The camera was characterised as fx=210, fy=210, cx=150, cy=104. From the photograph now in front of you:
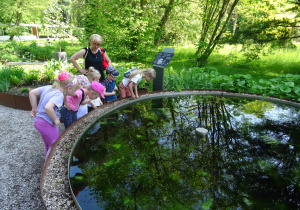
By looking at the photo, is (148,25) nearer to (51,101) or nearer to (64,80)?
(64,80)

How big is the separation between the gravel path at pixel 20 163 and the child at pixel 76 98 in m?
0.84

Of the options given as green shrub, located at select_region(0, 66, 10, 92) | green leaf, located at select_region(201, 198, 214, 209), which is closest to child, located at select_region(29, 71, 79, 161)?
green leaf, located at select_region(201, 198, 214, 209)

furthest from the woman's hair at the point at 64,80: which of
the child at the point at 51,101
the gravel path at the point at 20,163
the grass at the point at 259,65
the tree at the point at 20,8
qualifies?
the tree at the point at 20,8

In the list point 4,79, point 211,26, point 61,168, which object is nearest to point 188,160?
point 61,168

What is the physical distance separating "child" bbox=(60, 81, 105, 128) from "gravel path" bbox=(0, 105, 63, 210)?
0.84 metres

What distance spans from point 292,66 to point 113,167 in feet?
30.9

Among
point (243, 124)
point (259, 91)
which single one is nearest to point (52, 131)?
point (243, 124)

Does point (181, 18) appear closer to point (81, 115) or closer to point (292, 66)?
point (292, 66)

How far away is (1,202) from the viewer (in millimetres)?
2391

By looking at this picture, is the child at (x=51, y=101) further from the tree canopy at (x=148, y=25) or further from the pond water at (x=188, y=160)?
the tree canopy at (x=148, y=25)

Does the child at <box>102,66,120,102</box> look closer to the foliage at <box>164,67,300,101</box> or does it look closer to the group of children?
the group of children

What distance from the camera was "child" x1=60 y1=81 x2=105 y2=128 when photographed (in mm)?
2807

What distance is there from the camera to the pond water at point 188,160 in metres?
1.89

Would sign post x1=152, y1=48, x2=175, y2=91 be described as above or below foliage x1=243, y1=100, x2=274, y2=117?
above
